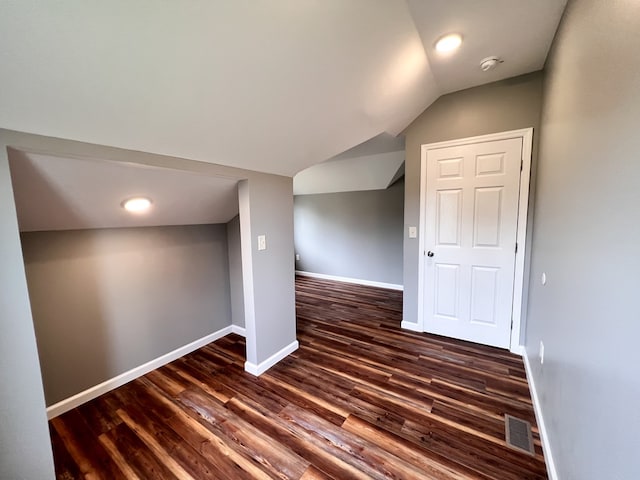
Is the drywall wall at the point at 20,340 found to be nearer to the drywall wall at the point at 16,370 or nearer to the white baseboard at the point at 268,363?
the drywall wall at the point at 16,370

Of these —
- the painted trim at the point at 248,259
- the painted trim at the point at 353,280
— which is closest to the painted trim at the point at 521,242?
the painted trim at the point at 353,280

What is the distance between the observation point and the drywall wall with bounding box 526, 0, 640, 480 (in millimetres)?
727

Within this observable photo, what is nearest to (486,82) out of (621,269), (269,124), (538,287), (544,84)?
(544,84)

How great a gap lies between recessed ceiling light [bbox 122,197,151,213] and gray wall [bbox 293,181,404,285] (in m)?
3.64

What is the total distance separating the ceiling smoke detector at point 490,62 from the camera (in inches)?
78.2

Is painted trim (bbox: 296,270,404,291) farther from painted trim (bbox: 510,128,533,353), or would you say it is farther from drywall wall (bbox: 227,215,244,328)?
drywall wall (bbox: 227,215,244,328)

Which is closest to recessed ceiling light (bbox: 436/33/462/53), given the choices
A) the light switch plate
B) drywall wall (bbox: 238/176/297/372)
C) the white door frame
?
the white door frame

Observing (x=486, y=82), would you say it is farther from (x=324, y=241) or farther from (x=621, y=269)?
(x=324, y=241)

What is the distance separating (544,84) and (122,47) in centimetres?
283

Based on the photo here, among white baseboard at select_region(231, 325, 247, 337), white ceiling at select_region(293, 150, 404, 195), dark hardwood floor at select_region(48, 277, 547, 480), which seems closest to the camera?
dark hardwood floor at select_region(48, 277, 547, 480)

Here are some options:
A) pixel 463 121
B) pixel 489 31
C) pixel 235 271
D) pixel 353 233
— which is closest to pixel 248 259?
pixel 235 271

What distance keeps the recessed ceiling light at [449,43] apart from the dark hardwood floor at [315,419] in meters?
2.47

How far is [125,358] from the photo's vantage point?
2092 millimetres

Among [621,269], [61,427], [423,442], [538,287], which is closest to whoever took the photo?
[621,269]
